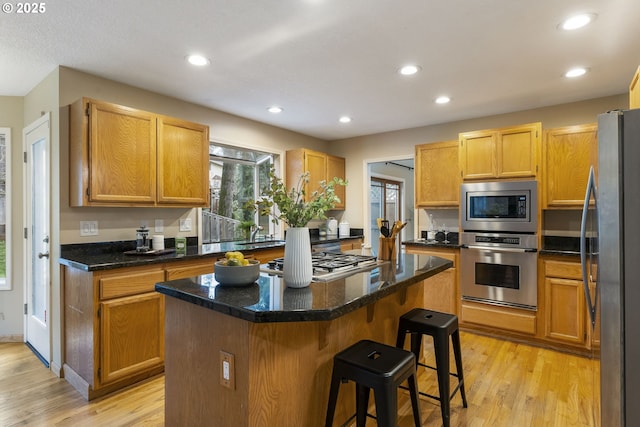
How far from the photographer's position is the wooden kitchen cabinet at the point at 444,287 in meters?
3.87

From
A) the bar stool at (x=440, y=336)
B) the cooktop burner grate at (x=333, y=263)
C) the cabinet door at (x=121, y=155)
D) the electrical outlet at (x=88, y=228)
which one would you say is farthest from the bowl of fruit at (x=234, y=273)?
the electrical outlet at (x=88, y=228)

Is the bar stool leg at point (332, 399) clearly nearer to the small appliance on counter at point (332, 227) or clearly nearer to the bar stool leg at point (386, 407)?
the bar stool leg at point (386, 407)

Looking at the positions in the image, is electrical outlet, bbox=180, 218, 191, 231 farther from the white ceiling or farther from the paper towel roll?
the white ceiling

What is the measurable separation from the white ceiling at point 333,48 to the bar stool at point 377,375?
188 centimetres

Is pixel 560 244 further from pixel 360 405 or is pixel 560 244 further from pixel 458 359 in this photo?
pixel 360 405

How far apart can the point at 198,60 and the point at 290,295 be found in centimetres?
206

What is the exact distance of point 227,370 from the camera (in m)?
1.55

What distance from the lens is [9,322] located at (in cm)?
348

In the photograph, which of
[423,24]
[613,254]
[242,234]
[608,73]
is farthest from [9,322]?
[608,73]

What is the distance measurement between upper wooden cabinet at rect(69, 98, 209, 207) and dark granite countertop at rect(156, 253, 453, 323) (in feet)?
4.72

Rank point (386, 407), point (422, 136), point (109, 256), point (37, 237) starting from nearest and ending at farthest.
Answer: point (386, 407), point (109, 256), point (37, 237), point (422, 136)

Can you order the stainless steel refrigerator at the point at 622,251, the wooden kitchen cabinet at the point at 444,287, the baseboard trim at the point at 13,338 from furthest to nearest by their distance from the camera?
the wooden kitchen cabinet at the point at 444,287
the baseboard trim at the point at 13,338
the stainless steel refrigerator at the point at 622,251

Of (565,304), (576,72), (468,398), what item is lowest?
(468,398)

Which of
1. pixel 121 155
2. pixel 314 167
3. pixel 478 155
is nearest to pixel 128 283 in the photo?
pixel 121 155
